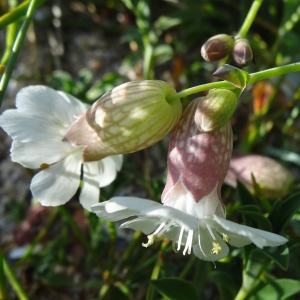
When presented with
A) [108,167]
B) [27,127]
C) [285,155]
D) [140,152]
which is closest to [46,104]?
[27,127]

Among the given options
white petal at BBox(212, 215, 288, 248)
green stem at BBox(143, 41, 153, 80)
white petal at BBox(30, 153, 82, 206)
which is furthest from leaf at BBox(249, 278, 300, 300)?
green stem at BBox(143, 41, 153, 80)

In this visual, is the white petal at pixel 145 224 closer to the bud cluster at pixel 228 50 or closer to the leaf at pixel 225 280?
the leaf at pixel 225 280

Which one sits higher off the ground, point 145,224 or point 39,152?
point 39,152

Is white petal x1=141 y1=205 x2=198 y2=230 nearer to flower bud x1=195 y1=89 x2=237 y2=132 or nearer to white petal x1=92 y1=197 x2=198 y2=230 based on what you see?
white petal x1=92 y1=197 x2=198 y2=230

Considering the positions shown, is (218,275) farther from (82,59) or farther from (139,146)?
(82,59)

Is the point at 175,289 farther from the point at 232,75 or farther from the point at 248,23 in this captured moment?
the point at 248,23

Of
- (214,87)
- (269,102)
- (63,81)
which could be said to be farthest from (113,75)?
(214,87)

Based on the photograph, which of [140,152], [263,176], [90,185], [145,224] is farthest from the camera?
[140,152]
